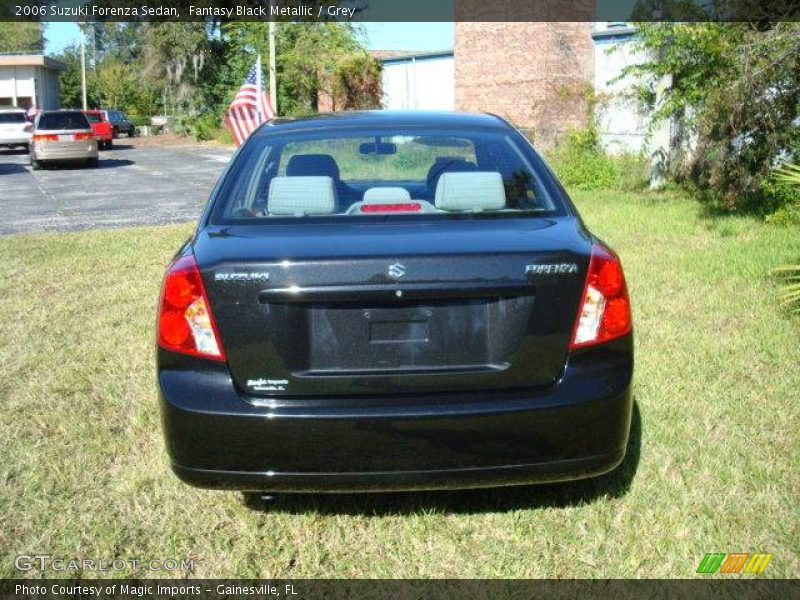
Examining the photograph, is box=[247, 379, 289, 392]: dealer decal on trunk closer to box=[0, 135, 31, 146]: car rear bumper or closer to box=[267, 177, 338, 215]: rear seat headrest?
box=[267, 177, 338, 215]: rear seat headrest

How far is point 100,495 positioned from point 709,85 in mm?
12140

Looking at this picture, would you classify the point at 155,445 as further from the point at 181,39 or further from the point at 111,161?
the point at 181,39

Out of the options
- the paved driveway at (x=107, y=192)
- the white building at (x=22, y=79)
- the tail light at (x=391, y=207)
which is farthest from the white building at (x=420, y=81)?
the white building at (x=22, y=79)

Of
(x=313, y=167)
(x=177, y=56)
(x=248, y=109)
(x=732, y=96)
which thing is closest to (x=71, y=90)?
(x=177, y=56)

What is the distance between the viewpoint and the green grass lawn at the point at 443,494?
3.56 m

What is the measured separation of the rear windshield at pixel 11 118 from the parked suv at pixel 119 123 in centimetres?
1565

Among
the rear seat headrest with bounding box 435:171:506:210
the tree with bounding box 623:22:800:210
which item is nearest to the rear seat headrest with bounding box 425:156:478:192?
the rear seat headrest with bounding box 435:171:506:210

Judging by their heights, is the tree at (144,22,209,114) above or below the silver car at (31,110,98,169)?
above

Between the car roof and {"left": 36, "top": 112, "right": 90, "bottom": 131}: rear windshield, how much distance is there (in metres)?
26.3

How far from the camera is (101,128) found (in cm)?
4019

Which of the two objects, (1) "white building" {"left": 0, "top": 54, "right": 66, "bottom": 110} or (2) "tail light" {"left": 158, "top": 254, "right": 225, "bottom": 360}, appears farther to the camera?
(1) "white building" {"left": 0, "top": 54, "right": 66, "bottom": 110}

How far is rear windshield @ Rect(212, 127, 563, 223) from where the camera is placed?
12.6ft

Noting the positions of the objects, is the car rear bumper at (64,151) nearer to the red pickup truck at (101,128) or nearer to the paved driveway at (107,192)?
the paved driveway at (107,192)

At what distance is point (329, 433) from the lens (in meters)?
3.20
